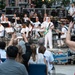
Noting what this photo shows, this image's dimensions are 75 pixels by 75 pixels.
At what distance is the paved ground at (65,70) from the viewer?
1393 cm

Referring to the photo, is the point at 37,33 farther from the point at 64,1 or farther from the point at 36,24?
the point at 64,1

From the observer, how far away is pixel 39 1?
51125 mm

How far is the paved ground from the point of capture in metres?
13.9

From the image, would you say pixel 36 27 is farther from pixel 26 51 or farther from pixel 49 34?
pixel 26 51

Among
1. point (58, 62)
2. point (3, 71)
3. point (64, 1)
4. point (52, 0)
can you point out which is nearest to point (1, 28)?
point (58, 62)

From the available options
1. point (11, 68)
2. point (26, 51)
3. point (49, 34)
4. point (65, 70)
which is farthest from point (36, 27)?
point (11, 68)

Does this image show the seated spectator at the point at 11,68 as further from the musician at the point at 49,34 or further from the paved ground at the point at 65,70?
the musician at the point at 49,34

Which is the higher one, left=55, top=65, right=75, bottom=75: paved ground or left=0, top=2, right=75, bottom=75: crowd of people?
left=0, top=2, right=75, bottom=75: crowd of people

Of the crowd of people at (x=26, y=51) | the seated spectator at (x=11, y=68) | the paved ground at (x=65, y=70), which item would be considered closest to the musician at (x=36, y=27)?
the crowd of people at (x=26, y=51)

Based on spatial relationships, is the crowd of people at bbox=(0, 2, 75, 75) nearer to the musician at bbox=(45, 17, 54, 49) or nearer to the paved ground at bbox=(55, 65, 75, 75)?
the musician at bbox=(45, 17, 54, 49)

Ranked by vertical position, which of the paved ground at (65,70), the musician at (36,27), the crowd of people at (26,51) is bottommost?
the paved ground at (65,70)

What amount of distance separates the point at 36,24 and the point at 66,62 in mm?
8481

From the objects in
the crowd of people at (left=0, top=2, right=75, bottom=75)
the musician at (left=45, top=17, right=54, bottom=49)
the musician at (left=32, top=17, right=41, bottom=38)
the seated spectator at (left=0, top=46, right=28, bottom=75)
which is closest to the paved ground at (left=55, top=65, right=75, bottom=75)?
the crowd of people at (left=0, top=2, right=75, bottom=75)

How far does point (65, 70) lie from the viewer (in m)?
14.6
